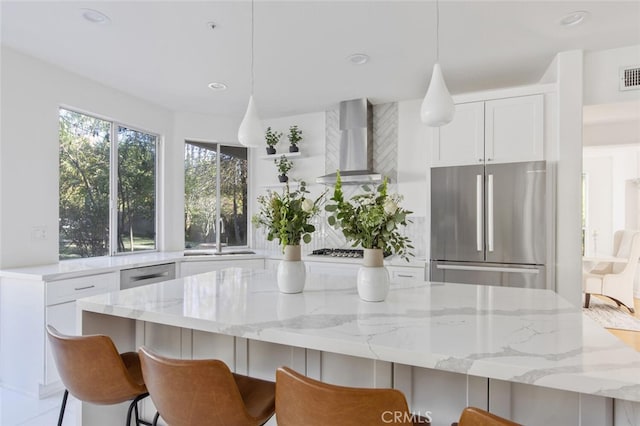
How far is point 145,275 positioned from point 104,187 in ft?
3.61

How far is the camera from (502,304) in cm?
154

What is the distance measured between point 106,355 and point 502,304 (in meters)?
1.65

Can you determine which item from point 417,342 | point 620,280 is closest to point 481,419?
point 417,342

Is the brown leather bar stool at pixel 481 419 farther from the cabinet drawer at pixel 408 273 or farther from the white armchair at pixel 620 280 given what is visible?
the white armchair at pixel 620 280

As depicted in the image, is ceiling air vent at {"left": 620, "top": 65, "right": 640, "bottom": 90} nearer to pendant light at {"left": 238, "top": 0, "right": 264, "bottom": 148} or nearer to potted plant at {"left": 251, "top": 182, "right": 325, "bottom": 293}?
potted plant at {"left": 251, "top": 182, "right": 325, "bottom": 293}

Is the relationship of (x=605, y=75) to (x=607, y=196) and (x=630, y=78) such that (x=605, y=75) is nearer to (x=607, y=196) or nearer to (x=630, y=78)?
(x=630, y=78)

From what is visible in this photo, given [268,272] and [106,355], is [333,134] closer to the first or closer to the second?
[268,272]

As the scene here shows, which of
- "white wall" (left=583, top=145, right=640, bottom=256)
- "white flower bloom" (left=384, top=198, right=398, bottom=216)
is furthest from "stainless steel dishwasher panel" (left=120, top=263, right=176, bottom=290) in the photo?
"white wall" (left=583, top=145, right=640, bottom=256)

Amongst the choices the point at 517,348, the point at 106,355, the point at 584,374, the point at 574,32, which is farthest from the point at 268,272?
the point at 574,32

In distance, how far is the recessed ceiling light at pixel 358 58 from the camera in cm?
285

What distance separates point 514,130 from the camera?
3018mm

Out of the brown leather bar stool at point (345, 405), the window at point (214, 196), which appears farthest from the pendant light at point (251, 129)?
the window at point (214, 196)

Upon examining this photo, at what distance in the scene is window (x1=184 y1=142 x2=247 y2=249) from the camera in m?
4.53

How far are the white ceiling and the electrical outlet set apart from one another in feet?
4.71
